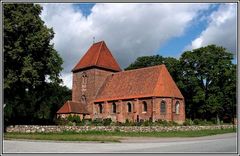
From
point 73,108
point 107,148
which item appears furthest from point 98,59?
point 107,148

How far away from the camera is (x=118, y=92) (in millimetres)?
54656

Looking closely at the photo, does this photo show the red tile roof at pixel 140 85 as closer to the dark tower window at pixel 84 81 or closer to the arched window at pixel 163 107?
the arched window at pixel 163 107

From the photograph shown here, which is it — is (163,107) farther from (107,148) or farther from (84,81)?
(107,148)

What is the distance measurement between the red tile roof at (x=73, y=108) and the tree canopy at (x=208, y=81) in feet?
59.7

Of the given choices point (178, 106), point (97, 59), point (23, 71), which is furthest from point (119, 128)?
point (97, 59)

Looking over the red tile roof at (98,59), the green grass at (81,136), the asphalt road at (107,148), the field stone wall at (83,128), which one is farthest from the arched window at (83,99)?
the asphalt road at (107,148)

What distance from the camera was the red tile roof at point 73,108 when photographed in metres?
54.4

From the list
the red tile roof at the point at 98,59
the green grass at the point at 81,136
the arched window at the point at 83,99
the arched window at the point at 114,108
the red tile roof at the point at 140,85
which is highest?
the red tile roof at the point at 98,59

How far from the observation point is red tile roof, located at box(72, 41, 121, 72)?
58.9 meters

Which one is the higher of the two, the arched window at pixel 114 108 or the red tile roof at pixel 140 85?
the red tile roof at pixel 140 85

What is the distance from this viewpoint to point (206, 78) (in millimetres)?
59125

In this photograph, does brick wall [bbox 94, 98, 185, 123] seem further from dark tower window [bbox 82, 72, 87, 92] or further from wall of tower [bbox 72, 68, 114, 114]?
dark tower window [bbox 82, 72, 87, 92]

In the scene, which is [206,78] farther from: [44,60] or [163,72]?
[44,60]

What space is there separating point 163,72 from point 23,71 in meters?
26.9
